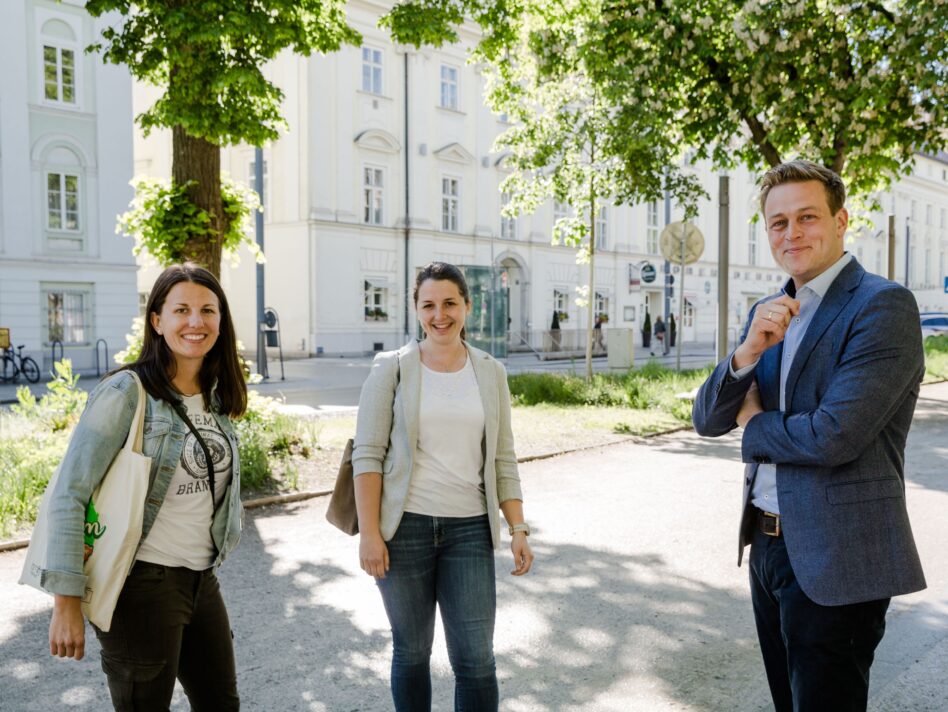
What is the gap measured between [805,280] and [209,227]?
7492mm

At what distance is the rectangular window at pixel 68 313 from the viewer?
2353 cm

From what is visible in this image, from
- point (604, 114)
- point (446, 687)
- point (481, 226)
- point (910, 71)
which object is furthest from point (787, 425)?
point (481, 226)

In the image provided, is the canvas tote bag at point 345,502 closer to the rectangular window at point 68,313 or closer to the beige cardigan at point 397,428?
the beige cardigan at point 397,428

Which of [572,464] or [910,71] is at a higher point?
[910,71]

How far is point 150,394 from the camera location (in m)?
2.64

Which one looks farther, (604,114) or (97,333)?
(97,333)

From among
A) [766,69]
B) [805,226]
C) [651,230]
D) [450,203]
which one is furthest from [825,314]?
[651,230]

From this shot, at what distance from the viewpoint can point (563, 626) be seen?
187 inches

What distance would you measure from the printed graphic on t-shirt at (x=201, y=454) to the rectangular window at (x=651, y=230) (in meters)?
42.9

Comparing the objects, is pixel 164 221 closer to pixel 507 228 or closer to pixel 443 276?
pixel 443 276

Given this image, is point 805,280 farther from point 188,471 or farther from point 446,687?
point 446,687

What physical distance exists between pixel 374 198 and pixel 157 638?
31.5m

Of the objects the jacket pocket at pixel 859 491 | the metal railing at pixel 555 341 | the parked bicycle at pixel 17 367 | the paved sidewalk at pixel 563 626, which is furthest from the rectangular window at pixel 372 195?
the jacket pocket at pixel 859 491

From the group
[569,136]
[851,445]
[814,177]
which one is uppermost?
[569,136]
